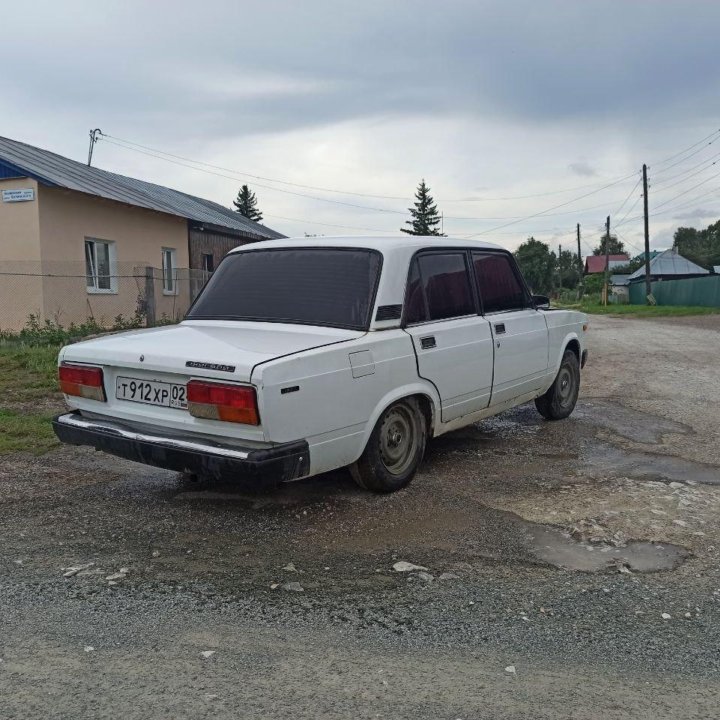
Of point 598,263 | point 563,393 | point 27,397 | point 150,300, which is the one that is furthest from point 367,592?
point 598,263

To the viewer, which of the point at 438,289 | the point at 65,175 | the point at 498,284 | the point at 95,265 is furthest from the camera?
the point at 95,265

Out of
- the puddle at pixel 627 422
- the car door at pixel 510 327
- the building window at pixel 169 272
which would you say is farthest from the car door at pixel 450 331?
the building window at pixel 169 272

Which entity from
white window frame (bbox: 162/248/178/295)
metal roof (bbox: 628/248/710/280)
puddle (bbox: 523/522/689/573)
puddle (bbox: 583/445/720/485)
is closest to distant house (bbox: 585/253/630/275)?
metal roof (bbox: 628/248/710/280)

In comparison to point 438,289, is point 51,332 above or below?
below

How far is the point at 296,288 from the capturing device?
15.1ft

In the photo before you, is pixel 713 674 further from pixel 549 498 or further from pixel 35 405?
pixel 35 405

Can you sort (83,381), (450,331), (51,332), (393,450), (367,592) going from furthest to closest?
(51,332), (450,331), (393,450), (83,381), (367,592)

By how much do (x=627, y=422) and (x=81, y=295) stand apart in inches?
441

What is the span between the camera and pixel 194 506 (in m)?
4.27

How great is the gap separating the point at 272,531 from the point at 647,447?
11.4 feet

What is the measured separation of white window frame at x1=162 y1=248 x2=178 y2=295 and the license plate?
12703 millimetres

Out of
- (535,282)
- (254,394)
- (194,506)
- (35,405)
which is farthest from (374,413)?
(535,282)

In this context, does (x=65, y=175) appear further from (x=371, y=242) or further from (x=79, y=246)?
(x=371, y=242)

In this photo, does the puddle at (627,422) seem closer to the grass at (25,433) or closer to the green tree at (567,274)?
the grass at (25,433)
